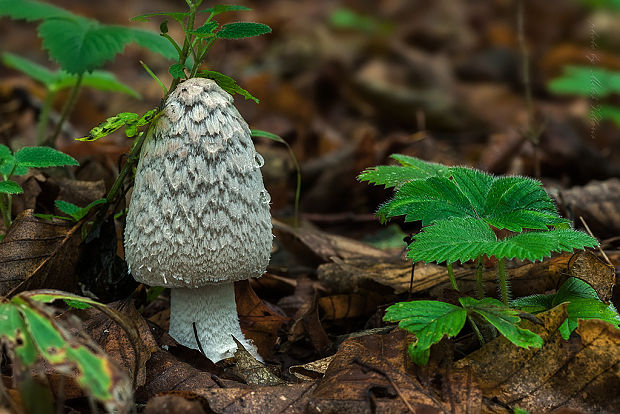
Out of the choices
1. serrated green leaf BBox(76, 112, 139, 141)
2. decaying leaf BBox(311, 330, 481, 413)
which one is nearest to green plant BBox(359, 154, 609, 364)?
decaying leaf BBox(311, 330, 481, 413)

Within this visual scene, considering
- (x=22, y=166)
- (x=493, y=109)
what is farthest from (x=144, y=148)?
(x=493, y=109)

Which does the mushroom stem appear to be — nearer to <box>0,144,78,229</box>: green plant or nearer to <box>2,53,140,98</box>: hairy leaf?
<box>0,144,78,229</box>: green plant

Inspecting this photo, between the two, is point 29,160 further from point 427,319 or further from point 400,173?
point 427,319

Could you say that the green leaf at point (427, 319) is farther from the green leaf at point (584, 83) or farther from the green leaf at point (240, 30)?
the green leaf at point (584, 83)

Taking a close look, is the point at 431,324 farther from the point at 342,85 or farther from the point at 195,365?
the point at 342,85

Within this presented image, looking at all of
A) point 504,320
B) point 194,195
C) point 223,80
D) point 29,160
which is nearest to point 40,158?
point 29,160

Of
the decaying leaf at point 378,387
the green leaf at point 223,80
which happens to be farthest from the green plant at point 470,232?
the green leaf at point 223,80

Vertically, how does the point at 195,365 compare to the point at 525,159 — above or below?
above
